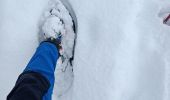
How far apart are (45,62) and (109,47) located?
0.33 metres

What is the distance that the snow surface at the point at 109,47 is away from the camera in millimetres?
1458

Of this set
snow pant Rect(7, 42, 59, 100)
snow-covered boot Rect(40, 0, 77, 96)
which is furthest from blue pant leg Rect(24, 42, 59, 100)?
snow-covered boot Rect(40, 0, 77, 96)

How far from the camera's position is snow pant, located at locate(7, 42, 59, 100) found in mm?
1073

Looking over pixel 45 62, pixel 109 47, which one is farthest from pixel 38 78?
pixel 109 47

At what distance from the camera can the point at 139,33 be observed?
4.87 ft

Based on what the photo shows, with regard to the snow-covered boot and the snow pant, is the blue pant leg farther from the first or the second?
the snow-covered boot

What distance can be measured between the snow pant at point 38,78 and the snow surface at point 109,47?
0.54 feet

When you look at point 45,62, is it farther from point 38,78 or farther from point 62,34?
point 62,34

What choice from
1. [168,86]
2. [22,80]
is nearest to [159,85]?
[168,86]

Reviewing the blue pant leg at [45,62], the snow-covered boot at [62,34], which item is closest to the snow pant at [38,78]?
the blue pant leg at [45,62]

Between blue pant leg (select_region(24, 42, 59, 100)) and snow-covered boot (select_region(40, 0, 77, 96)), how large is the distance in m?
0.16

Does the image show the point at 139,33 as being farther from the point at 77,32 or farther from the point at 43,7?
the point at 43,7

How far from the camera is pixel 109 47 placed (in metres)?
1.47

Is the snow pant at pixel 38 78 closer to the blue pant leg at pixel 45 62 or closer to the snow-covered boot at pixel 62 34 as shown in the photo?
the blue pant leg at pixel 45 62
